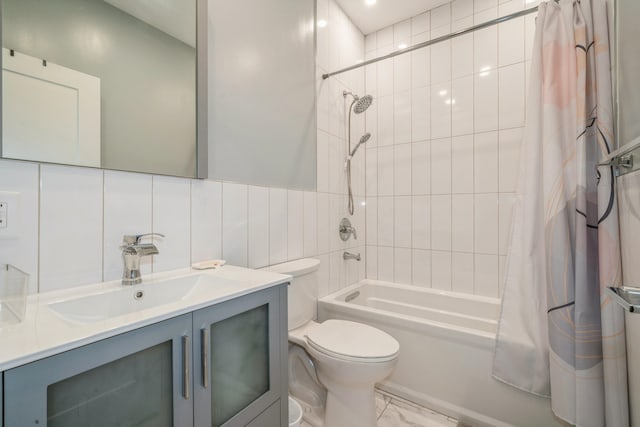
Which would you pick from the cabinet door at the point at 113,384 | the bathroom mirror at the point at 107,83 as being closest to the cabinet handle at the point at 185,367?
the cabinet door at the point at 113,384

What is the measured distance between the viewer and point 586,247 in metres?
1.14

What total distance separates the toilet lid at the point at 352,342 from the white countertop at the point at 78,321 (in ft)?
1.69

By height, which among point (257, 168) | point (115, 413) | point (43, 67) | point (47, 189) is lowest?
point (115, 413)

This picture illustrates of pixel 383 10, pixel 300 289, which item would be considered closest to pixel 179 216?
pixel 300 289

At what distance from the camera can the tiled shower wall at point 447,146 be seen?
1.87m

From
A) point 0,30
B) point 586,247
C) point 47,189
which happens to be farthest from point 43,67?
point 586,247

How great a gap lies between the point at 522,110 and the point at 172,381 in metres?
2.25

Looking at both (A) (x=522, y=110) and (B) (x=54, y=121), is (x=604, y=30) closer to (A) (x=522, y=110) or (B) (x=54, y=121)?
(A) (x=522, y=110)

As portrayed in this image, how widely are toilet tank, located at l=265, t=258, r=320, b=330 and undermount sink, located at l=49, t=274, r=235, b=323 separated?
469 millimetres

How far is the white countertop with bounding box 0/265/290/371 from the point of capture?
1.57ft

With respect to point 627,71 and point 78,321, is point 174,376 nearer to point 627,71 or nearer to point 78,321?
point 78,321

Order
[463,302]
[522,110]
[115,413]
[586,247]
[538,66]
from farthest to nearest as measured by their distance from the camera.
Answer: [463,302]
[522,110]
[538,66]
[586,247]
[115,413]

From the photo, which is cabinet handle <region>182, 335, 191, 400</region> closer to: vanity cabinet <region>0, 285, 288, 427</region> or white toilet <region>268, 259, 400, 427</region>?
vanity cabinet <region>0, 285, 288, 427</region>

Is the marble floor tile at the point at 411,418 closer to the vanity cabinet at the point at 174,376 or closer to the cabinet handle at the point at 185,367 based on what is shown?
the vanity cabinet at the point at 174,376
